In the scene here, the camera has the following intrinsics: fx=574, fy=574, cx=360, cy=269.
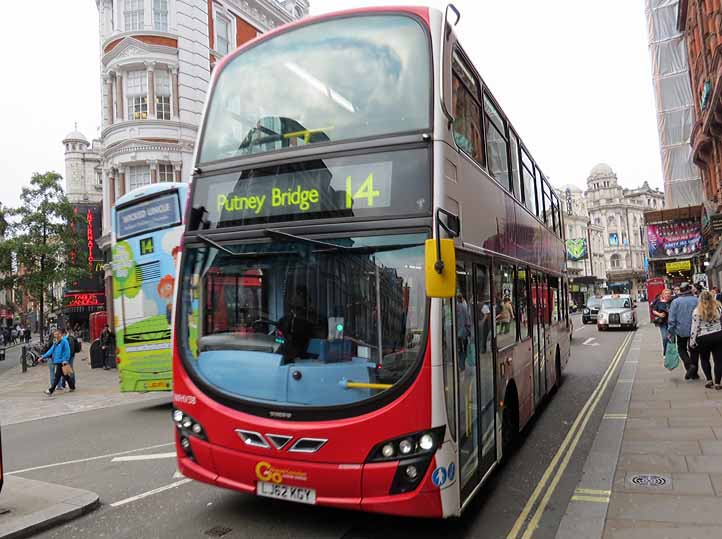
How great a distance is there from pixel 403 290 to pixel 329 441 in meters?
1.17

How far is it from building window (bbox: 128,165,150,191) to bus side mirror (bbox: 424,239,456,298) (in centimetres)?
2261

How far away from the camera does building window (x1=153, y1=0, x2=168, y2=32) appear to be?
79.2ft

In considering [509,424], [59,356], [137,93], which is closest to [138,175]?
[137,93]

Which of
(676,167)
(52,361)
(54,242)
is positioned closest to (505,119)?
(52,361)

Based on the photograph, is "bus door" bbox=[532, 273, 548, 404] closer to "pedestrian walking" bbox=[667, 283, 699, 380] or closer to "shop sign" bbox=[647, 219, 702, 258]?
"pedestrian walking" bbox=[667, 283, 699, 380]

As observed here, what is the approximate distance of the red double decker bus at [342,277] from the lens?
3.94m

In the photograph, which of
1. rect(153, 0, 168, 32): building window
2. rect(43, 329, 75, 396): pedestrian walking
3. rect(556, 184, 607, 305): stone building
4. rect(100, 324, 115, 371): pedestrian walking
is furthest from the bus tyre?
rect(556, 184, 607, 305): stone building

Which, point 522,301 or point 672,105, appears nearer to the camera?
point 522,301

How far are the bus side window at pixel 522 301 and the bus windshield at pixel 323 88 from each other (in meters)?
3.34

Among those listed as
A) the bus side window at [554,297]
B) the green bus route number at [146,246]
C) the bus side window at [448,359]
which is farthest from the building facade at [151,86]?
the bus side window at [448,359]

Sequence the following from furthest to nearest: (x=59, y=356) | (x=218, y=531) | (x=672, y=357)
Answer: (x=59, y=356) < (x=672, y=357) < (x=218, y=531)

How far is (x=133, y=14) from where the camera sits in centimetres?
2406

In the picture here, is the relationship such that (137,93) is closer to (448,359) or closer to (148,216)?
(148,216)

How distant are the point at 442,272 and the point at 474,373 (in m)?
1.41
